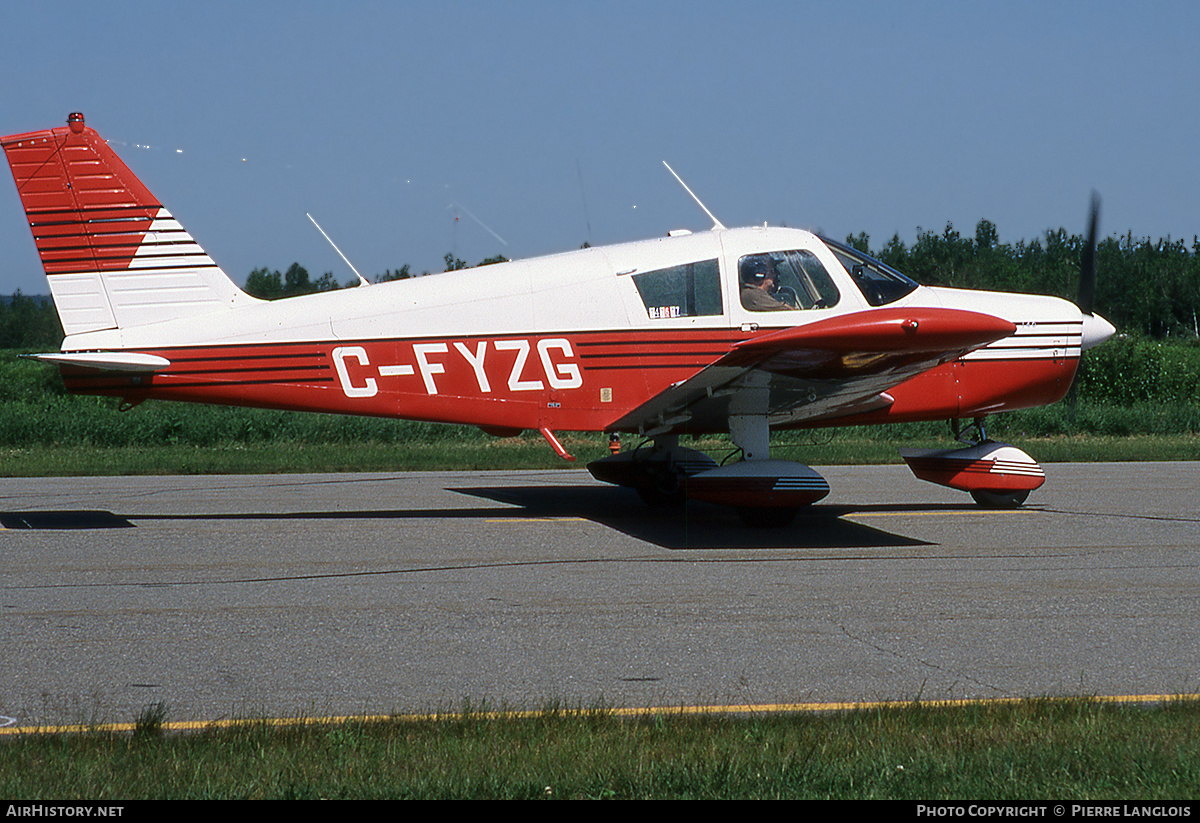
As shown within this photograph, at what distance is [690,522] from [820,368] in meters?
2.25

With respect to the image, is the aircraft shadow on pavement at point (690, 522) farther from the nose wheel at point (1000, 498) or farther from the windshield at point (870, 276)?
the windshield at point (870, 276)

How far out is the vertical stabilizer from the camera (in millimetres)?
9141

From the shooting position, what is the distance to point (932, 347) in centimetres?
745

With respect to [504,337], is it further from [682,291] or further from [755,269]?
[755,269]

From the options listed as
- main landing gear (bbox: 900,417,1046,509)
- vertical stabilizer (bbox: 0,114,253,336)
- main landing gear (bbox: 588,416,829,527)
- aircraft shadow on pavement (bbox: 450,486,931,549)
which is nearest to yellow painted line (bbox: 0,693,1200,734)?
aircraft shadow on pavement (bbox: 450,486,931,549)

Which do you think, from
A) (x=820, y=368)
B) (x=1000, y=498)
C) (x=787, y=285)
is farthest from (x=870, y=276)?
(x=1000, y=498)

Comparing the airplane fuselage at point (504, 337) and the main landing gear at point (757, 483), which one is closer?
the main landing gear at point (757, 483)

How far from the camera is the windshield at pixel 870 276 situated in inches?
371

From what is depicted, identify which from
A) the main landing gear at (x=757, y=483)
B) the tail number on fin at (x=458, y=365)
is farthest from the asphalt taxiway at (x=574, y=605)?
the tail number on fin at (x=458, y=365)

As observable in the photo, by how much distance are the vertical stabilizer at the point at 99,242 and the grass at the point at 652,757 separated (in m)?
6.04

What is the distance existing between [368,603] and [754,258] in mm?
4749

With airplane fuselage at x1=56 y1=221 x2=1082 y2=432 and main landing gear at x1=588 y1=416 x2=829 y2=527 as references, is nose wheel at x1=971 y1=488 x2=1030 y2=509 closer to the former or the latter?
airplane fuselage at x1=56 y1=221 x2=1082 y2=432
